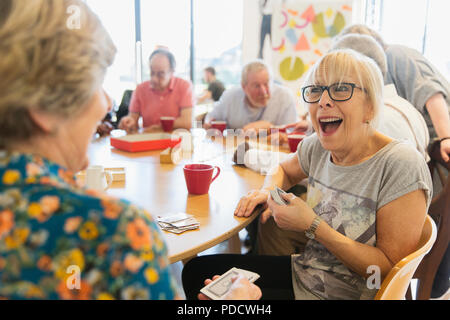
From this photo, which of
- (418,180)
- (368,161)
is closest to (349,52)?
(368,161)

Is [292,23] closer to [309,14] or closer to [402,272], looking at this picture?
[309,14]

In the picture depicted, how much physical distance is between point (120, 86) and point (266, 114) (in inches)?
157

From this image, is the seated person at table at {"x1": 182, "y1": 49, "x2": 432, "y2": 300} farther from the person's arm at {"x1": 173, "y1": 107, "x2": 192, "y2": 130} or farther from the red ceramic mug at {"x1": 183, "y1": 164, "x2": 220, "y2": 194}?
the person's arm at {"x1": 173, "y1": 107, "x2": 192, "y2": 130}

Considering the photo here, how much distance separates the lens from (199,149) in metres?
2.35

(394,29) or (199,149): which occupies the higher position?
(394,29)

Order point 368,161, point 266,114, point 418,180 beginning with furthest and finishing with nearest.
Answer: point 266,114 < point 368,161 < point 418,180

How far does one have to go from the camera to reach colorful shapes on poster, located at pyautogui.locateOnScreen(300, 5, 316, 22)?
5.28 m

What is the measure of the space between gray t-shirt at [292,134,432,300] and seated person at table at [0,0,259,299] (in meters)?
0.82

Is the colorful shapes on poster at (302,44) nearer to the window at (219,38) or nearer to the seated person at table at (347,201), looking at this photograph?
the window at (219,38)

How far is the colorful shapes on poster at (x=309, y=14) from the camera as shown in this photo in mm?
5277

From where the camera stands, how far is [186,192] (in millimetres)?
1506

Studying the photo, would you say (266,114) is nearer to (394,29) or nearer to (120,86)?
(394,29)

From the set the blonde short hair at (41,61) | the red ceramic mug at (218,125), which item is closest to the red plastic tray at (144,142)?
the red ceramic mug at (218,125)

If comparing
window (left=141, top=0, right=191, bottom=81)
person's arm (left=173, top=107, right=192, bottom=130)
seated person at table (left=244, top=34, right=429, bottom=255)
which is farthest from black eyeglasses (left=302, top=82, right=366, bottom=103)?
window (left=141, top=0, right=191, bottom=81)
